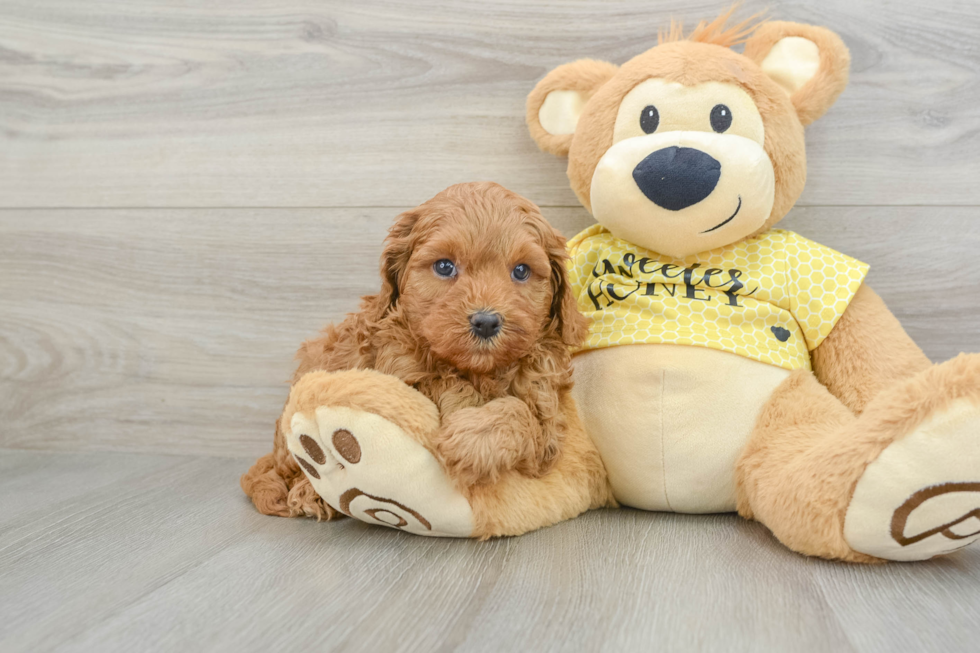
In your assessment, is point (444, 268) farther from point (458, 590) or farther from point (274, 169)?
point (274, 169)

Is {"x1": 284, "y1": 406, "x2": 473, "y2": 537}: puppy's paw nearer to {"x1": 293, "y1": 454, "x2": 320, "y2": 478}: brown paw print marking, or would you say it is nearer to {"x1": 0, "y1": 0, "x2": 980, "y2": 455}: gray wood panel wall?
{"x1": 293, "y1": 454, "x2": 320, "y2": 478}: brown paw print marking

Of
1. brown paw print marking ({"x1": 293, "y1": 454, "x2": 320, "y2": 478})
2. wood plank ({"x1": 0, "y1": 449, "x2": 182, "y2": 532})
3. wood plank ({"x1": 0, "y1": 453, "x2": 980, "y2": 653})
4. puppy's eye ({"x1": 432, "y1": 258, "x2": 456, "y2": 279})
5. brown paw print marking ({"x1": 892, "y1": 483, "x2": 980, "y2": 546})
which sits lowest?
wood plank ({"x1": 0, "y1": 449, "x2": 182, "y2": 532})

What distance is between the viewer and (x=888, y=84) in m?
1.10

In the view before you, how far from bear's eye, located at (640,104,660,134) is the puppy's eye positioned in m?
0.33

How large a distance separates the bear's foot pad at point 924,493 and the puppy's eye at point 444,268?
0.48 meters

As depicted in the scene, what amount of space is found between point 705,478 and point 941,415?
29 cm

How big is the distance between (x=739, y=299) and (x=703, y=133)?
0.22 meters

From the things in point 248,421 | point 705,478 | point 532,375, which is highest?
point 532,375

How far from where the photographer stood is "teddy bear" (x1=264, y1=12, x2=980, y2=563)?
2.52ft

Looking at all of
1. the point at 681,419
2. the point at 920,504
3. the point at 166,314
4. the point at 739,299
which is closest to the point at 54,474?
the point at 166,314

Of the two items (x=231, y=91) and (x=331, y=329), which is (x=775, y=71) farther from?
(x=231, y=91)

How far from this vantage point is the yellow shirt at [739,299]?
91 centimetres

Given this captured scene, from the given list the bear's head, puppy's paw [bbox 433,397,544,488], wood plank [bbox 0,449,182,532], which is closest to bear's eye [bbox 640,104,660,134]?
the bear's head

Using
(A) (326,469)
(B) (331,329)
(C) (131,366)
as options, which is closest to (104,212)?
(C) (131,366)
